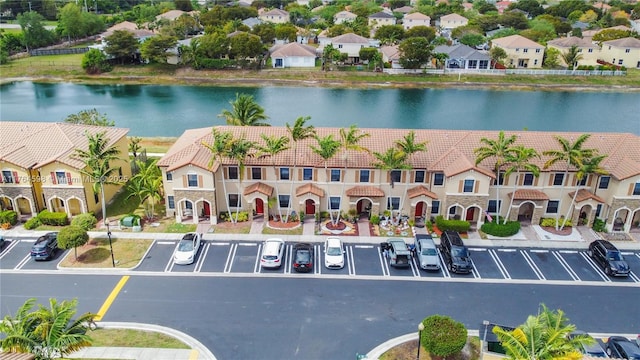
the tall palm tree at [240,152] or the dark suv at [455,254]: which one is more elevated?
the tall palm tree at [240,152]

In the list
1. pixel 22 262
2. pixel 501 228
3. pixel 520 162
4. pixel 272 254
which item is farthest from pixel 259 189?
pixel 520 162

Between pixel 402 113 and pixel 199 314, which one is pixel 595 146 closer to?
pixel 199 314

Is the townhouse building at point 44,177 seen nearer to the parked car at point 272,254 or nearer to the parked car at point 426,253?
the parked car at point 272,254

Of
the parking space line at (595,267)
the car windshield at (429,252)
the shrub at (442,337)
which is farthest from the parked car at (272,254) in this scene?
the parking space line at (595,267)

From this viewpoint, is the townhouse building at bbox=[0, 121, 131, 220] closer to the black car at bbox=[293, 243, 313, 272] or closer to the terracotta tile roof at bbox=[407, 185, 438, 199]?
the black car at bbox=[293, 243, 313, 272]

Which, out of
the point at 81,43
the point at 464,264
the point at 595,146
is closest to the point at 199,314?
the point at 464,264
